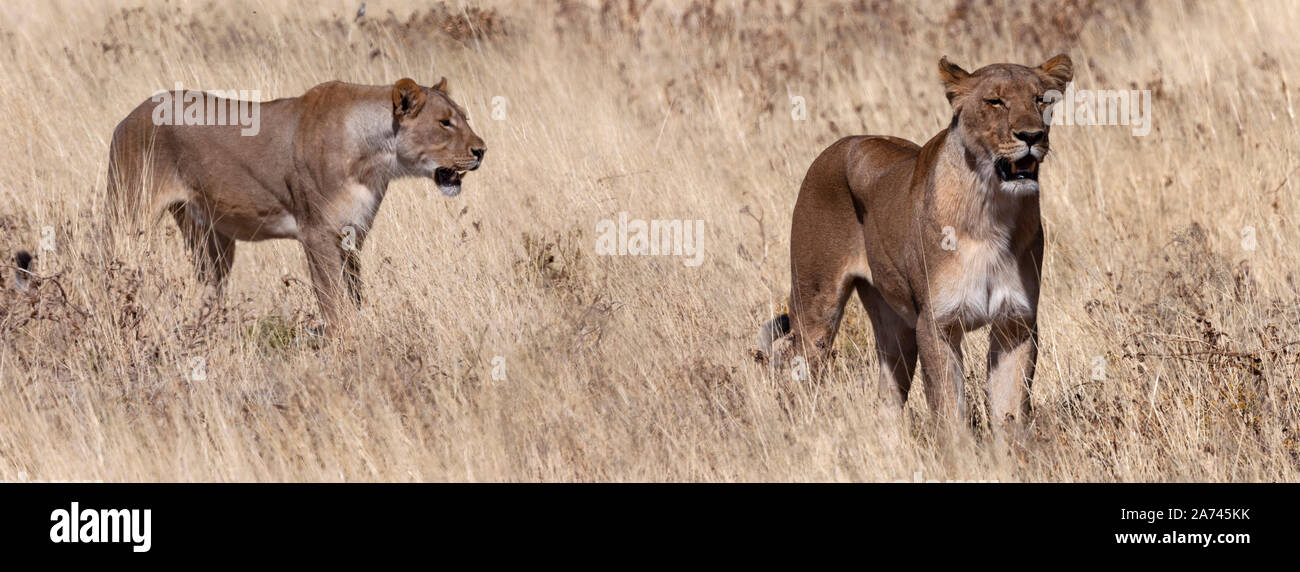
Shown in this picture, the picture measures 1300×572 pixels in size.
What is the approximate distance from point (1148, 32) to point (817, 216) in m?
6.66

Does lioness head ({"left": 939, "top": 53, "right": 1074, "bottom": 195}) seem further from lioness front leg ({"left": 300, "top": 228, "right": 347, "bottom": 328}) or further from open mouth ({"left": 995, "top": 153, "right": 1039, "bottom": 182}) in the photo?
lioness front leg ({"left": 300, "top": 228, "right": 347, "bottom": 328})

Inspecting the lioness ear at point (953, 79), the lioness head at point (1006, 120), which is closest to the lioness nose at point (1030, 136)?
the lioness head at point (1006, 120)

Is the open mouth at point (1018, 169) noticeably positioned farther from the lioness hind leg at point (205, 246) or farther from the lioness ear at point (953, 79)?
the lioness hind leg at point (205, 246)

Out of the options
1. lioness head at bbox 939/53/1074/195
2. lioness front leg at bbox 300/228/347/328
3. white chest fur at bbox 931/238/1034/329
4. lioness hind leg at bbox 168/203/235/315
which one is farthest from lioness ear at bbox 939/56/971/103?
lioness hind leg at bbox 168/203/235/315

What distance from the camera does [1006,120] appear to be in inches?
194

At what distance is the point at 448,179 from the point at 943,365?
11.2 feet

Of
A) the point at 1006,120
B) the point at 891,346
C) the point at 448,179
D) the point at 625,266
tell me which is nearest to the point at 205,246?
the point at 448,179

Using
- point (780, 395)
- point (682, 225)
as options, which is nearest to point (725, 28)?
point (682, 225)

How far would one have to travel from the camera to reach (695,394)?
5520mm

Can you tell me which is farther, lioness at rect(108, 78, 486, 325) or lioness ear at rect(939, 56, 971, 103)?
lioness at rect(108, 78, 486, 325)

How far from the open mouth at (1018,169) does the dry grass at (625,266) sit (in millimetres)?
930

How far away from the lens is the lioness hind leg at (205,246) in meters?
7.82

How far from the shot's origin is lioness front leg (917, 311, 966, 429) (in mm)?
5074

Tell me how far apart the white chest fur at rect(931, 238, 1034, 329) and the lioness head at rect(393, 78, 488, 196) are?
3.14 m
